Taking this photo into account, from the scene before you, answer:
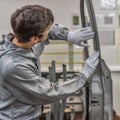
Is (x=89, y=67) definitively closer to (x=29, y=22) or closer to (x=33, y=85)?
(x=33, y=85)

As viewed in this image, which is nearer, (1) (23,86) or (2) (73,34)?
(1) (23,86)

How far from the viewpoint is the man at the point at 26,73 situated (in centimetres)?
171

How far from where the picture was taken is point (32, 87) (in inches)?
68.7

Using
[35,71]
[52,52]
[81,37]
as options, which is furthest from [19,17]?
[52,52]

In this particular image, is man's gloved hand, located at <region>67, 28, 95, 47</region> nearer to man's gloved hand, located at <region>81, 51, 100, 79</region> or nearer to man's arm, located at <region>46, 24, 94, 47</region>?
man's arm, located at <region>46, 24, 94, 47</region>

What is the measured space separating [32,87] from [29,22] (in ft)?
1.23

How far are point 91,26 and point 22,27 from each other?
0.56 m

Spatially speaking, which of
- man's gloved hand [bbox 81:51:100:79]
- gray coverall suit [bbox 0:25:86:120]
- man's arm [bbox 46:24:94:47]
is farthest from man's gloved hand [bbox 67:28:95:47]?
gray coverall suit [bbox 0:25:86:120]

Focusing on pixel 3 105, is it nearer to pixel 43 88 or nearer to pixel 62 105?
pixel 43 88

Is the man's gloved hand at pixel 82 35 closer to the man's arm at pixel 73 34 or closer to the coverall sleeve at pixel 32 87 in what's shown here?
the man's arm at pixel 73 34

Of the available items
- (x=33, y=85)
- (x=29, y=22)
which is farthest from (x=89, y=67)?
(x=29, y=22)

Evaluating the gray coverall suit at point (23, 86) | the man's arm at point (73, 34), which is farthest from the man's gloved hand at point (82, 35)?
the gray coverall suit at point (23, 86)

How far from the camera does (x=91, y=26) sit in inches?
81.1

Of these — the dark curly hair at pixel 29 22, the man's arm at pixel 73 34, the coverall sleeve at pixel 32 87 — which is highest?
the dark curly hair at pixel 29 22
